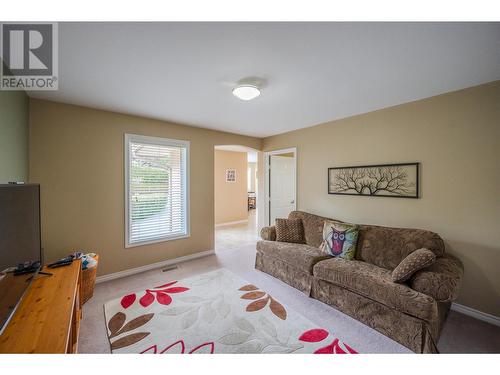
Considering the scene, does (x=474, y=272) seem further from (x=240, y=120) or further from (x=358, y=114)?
(x=240, y=120)

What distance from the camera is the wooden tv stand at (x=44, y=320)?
1.05 meters

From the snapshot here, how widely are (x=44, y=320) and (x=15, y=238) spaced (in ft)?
1.74

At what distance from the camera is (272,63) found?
184 centimetres

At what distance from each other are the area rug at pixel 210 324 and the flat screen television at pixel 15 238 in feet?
3.02

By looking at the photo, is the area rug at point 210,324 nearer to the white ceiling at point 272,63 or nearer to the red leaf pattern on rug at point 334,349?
the red leaf pattern on rug at point 334,349

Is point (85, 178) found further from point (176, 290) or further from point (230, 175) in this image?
point (230, 175)

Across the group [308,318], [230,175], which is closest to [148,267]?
[308,318]

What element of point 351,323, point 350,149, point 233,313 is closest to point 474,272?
point 351,323

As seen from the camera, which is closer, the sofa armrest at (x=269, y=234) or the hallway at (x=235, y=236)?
the sofa armrest at (x=269, y=234)

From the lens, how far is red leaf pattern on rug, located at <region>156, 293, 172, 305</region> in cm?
246

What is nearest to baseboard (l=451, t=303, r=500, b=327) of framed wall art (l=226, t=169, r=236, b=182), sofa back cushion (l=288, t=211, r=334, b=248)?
sofa back cushion (l=288, t=211, r=334, b=248)

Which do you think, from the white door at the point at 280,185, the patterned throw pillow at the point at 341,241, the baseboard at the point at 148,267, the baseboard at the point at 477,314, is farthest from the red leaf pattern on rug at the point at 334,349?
the white door at the point at 280,185

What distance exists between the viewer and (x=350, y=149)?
3381 mm
